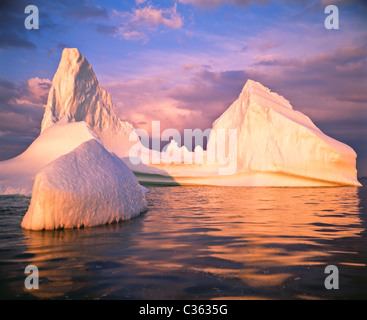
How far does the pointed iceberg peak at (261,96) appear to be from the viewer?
74.7 feet

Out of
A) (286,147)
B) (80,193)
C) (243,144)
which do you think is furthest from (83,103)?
(80,193)

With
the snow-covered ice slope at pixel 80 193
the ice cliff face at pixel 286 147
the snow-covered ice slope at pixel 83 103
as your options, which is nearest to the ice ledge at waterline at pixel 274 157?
the ice cliff face at pixel 286 147

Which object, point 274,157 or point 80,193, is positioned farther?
point 274,157

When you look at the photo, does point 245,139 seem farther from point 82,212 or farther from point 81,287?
point 81,287

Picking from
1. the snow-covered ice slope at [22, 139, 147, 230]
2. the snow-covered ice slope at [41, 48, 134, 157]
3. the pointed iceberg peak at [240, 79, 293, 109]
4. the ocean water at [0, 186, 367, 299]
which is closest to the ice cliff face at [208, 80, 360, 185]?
the pointed iceberg peak at [240, 79, 293, 109]

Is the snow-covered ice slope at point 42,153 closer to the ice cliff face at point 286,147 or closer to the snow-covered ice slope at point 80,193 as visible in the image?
the snow-covered ice slope at point 80,193

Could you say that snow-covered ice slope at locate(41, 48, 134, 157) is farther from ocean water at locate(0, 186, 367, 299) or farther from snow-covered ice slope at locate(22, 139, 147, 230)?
ocean water at locate(0, 186, 367, 299)

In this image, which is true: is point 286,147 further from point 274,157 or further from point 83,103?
point 83,103

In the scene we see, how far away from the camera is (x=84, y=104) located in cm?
2650

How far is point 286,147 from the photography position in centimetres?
2211

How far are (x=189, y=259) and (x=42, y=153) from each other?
14506 millimetres

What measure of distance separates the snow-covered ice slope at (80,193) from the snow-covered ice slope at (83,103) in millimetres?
16814

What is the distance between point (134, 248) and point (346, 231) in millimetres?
3939
